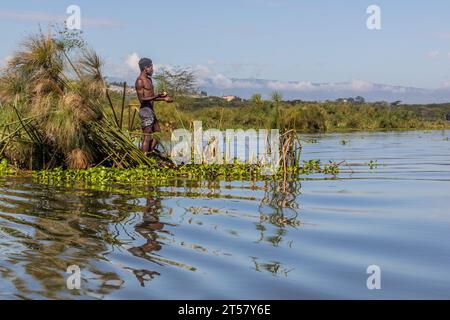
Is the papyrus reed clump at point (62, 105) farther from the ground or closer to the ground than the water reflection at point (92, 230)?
farther from the ground

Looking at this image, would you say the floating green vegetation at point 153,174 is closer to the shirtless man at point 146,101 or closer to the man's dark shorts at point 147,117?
the shirtless man at point 146,101

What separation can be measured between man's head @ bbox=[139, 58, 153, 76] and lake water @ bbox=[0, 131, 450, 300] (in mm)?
3819

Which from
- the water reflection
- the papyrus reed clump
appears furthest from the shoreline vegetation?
the water reflection

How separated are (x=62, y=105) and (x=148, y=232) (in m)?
6.41

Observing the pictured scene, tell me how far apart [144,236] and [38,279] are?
1.89m

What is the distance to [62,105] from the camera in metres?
12.8

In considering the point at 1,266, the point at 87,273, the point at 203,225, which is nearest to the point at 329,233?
the point at 203,225

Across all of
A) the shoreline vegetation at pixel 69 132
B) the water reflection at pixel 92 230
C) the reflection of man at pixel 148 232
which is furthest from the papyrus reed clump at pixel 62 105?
the reflection of man at pixel 148 232

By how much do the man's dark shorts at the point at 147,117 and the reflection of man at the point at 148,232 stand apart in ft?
15.9

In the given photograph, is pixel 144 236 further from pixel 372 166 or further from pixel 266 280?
pixel 372 166

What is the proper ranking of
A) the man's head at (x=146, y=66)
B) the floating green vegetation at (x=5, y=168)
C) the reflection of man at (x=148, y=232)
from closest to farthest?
the reflection of man at (x=148, y=232), the floating green vegetation at (x=5, y=168), the man's head at (x=146, y=66)

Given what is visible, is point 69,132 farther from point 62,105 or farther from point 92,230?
point 92,230

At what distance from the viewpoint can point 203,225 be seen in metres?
7.62

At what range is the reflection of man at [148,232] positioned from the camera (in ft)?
17.3
